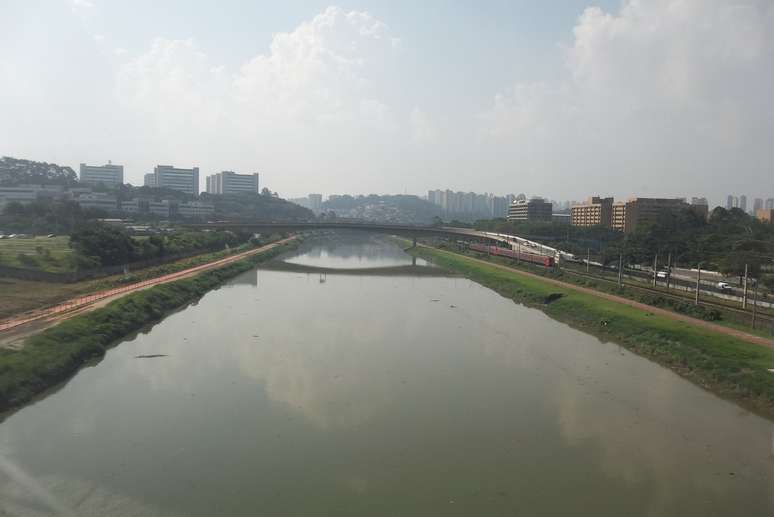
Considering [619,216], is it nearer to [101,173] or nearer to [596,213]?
[596,213]

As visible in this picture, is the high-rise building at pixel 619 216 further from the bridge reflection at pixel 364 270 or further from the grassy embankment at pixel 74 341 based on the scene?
the grassy embankment at pixel 74 341

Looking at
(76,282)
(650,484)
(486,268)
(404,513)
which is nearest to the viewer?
(404,513)

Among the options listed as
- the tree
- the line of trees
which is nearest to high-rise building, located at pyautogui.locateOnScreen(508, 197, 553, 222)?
the line of trees

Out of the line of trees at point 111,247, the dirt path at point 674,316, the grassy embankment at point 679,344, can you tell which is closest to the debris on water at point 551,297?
the grassy embankment at point 679,344

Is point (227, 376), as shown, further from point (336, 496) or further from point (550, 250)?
point (550, 250)

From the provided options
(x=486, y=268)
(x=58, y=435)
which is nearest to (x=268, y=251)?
(x=486, y=268)

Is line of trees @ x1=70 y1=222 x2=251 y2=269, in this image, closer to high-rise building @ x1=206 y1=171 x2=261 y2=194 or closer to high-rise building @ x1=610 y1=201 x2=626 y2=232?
high-rise building @ x1=610 y1=201 x2=626 y2=232

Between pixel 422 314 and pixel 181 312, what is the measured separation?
391 inches

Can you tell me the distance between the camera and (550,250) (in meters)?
44.9

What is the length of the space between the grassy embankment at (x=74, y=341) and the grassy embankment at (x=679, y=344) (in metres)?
15.6

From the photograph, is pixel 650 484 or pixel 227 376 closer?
pixel 650 484

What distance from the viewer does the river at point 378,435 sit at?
8023 millimetres

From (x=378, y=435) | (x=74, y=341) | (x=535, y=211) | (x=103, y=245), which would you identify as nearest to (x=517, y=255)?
(x=103, y=245)

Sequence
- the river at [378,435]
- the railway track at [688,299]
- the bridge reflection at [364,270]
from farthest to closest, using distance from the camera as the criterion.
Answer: the bridge reflection at [364,270], the railway track at [688,299], the river at [378,435]
